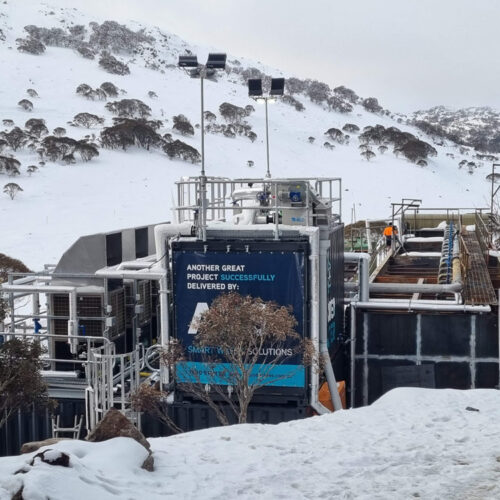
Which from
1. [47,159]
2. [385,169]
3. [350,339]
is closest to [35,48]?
[47,159]

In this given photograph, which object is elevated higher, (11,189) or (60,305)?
(11,189)

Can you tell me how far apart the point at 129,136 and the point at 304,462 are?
2925 inches

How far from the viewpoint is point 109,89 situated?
341ft

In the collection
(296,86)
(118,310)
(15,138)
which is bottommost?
Answer: (118,310)

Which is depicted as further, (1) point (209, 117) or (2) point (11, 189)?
(1) point (209, 117)

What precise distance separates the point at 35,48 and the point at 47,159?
186ft

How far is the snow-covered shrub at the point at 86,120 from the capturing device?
86438 mm

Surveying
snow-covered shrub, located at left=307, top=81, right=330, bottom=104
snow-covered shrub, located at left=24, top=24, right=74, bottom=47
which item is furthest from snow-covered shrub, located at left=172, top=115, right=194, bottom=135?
snow-covered shrub, located at left=24, top=24, right=74, bottom=47

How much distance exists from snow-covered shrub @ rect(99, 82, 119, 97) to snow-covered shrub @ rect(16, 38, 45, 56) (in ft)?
75.6

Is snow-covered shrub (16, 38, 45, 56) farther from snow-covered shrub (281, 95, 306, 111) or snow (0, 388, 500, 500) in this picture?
snow (0, 388, 500, 500)

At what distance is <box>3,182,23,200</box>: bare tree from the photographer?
2341 inches

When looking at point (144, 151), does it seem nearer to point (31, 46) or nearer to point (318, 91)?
point (31, 46)

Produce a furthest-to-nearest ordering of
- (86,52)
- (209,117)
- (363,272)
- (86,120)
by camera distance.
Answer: (86,52), (209,117), (86,120), (363,272)

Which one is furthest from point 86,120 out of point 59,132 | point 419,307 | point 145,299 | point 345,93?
point 419,307
